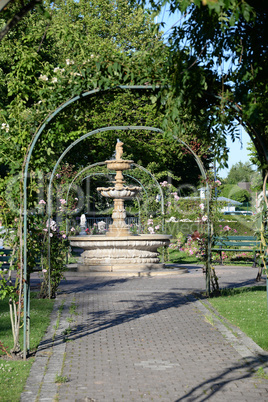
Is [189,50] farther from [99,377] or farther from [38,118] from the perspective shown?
[99,377]

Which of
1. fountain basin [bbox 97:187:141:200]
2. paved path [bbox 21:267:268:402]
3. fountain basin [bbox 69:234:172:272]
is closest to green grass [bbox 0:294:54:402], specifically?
paved path [bbox 21:267:268:402]

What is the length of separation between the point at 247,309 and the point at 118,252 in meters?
7.30

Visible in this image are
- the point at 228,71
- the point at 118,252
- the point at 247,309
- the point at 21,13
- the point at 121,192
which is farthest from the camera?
the point at 121,192

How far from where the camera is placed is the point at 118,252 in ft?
54.0

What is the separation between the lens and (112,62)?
6.78 metres

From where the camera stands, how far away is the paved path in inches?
203

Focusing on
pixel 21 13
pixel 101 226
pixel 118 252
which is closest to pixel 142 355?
pixel 21 13

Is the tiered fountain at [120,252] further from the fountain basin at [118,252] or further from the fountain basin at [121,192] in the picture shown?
the fountain basin at [121,192]

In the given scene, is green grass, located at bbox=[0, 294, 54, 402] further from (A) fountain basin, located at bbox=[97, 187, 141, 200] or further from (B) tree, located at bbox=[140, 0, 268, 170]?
(A) fountain basin, located at bbox=[97, 187, 141, 200]

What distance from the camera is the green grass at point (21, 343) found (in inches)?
205

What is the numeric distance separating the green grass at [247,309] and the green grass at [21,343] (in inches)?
108

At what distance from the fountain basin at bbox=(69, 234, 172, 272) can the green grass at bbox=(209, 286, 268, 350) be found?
14.4 ft

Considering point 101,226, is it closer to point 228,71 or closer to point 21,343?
point 21,343

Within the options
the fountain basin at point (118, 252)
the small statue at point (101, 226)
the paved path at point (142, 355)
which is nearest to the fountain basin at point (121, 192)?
the fountain basin at point (118, 252)
